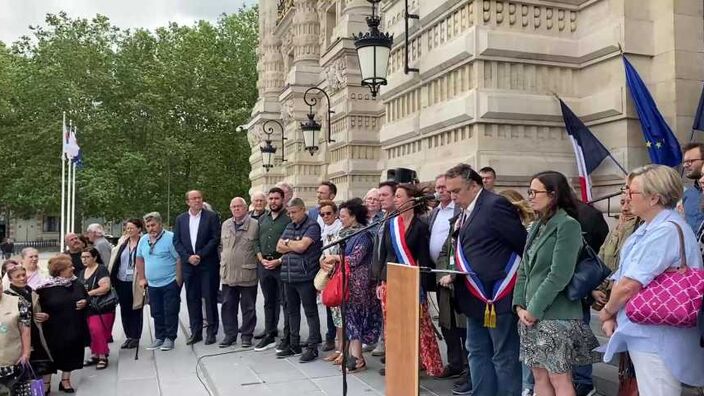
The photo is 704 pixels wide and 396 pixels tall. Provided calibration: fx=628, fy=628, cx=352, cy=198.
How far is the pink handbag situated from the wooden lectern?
1235mm

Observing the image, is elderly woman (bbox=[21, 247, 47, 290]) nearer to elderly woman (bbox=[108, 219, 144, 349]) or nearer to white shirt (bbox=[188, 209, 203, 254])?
elderly woman (bbox=[108, 219, 144, 349])

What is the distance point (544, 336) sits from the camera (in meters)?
3.87

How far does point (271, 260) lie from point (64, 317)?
2300 mm

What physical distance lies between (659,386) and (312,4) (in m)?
16.9

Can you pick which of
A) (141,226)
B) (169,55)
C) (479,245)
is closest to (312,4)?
(141,226)

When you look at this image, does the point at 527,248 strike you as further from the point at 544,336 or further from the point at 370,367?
the point at 370,367

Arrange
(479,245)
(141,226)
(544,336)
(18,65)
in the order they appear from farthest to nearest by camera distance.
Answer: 1. (18,65)
2. (141,226)
3. (479,245)
4. (544,336)

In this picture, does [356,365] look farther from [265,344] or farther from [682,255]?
[682,255]

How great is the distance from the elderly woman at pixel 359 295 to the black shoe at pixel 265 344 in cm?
156

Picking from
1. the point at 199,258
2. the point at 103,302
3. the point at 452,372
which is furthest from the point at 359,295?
the point at 103,302

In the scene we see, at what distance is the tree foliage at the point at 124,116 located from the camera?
34531mm

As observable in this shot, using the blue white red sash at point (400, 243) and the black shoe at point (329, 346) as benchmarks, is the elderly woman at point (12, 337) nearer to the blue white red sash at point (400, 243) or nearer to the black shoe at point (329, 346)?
the black shoe at point (329, 346)

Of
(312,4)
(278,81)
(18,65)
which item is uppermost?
(18,65)

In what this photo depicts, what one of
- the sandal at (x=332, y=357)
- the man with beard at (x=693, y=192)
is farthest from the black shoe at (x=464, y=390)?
the man with beard at (x=693, y=192)
